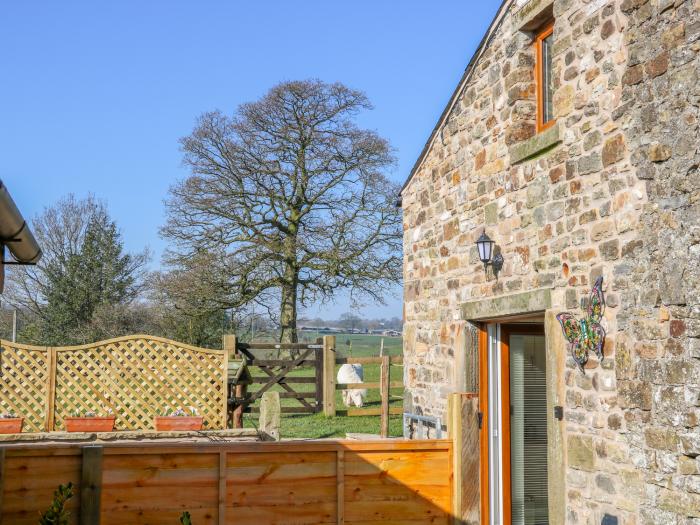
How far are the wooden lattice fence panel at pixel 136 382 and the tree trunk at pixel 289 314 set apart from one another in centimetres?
1012

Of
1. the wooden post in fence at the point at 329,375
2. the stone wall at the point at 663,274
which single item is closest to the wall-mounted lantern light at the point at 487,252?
the stone wall at the point at 663,274

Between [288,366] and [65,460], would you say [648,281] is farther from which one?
[288,366]

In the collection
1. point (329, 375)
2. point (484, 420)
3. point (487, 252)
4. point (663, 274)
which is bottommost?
point (484, 420)

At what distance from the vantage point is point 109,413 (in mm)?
13312

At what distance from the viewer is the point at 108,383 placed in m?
13.4

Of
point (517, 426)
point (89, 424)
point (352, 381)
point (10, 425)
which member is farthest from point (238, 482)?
point (352, 381)

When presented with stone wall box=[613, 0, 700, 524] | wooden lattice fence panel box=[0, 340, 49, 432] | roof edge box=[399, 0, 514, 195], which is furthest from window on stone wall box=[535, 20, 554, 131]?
wooden lattice fence panel box=[0, 340, 49, 432]

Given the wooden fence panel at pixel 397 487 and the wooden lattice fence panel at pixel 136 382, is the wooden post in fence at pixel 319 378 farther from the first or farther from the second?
the wooden fence panel at pixel 397 487

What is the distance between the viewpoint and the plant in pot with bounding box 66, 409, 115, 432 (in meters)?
12.3

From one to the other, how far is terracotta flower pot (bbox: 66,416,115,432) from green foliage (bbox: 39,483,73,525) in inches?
291

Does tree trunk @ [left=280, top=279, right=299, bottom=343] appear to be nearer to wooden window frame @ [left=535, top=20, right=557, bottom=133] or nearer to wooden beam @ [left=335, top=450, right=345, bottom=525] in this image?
wooden window frame @ [left=535, top=20, right=557, bottom=133]

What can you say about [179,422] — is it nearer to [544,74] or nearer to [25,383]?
[25,383]

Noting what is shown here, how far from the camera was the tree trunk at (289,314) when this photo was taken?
24.1 meters

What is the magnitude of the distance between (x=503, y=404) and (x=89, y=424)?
722 centimetres
